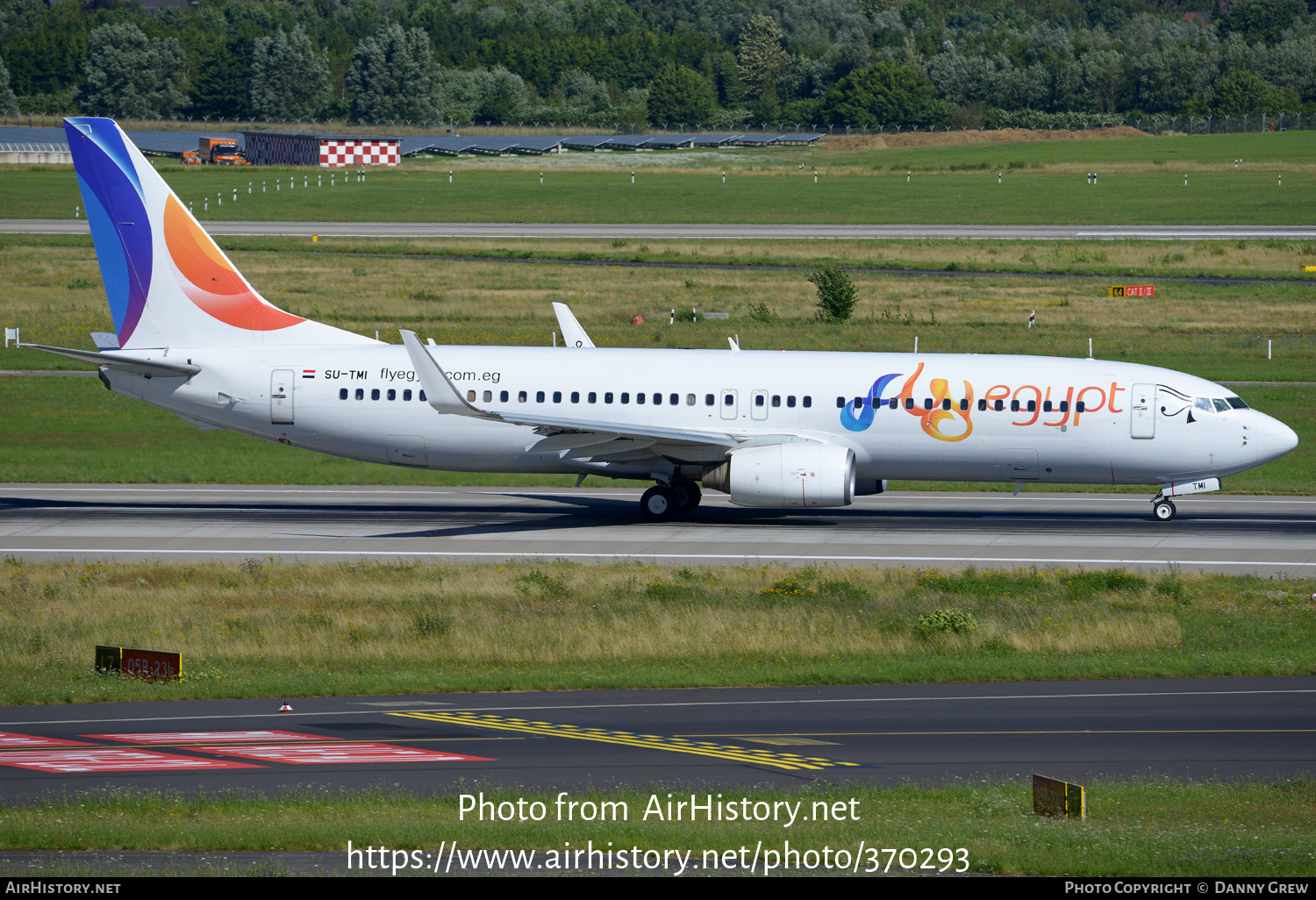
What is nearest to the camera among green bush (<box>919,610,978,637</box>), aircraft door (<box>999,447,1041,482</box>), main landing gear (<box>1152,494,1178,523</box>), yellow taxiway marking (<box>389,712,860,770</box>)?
yellow taxiway marking (<box>389,712,860,770</box>)

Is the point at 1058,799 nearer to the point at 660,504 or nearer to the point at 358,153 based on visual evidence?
the point at 660,504

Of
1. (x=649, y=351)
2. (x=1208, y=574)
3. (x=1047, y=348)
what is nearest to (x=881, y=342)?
(x=1047, y=348)

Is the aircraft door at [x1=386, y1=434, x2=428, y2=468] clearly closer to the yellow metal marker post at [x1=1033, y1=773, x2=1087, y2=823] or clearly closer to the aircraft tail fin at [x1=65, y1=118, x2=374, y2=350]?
the aircraft tail fin at [x1=65, y1=118, x2=374, y2=350]

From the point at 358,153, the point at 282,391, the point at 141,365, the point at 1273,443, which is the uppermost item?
the point at 358,153

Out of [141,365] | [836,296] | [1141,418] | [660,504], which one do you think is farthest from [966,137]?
[141,365]

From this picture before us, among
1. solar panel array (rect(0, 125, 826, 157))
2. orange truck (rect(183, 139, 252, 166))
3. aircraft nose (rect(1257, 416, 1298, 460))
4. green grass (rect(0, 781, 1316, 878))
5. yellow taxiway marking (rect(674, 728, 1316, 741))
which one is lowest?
yellow taxiway marking (rect(674, 728, 1316, 741))

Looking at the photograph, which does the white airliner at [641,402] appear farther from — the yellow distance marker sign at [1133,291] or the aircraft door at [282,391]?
the yellow distance marker sign at [1133,291]

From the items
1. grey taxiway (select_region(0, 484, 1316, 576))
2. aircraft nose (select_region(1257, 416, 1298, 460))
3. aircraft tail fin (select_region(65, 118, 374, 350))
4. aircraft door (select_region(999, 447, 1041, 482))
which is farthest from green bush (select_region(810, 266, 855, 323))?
aircraft tail fin (select_region(65, 118, 374, 350))

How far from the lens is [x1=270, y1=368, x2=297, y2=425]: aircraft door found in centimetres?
3891

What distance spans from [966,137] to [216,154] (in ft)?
317

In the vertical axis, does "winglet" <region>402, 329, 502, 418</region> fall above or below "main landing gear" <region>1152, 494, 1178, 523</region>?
above

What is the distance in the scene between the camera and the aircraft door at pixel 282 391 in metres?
38.9

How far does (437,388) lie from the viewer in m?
35.4

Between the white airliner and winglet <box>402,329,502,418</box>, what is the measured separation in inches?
2.1
